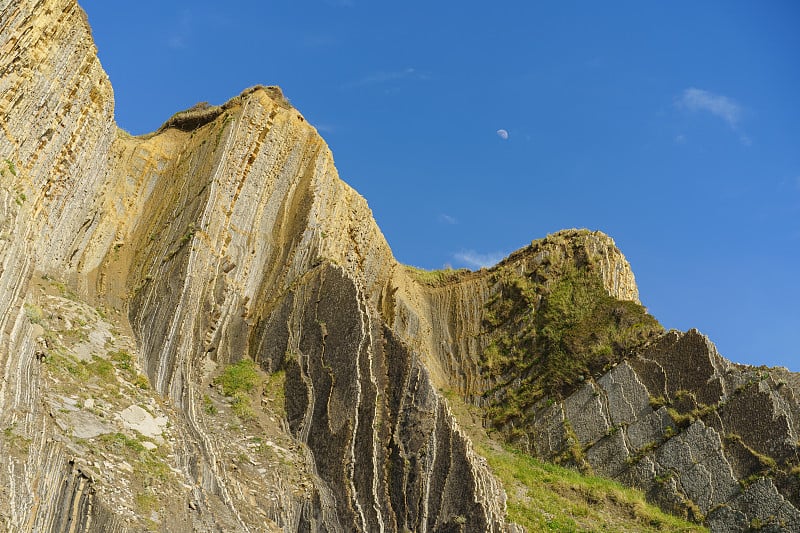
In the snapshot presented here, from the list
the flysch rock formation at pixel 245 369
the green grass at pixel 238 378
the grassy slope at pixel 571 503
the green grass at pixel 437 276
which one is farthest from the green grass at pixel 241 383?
the green grass at pixel 437 276

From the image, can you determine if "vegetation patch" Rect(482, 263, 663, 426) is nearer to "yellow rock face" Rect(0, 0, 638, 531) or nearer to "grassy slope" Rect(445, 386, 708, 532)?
"yellow rock face" Rect(0, 0, 638, 531)

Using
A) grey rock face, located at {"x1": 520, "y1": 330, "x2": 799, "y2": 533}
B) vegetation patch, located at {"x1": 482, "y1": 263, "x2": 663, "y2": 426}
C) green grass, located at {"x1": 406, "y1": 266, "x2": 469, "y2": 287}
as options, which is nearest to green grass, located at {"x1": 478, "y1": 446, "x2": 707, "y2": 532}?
grey rock face, located at {"x1": 520, "y1": 330, "x2": 799, "y2": 533}

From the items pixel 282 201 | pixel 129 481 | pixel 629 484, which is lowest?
pixel 129 481

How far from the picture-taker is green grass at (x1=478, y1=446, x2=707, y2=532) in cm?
2441

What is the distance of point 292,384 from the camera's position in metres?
26.5

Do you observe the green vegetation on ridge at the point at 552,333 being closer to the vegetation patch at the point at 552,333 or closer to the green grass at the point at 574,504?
the vegetation patch at the point at 552,333

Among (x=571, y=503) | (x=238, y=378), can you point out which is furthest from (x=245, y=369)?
(x=571, y=503)

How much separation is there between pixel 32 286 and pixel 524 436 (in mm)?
18813

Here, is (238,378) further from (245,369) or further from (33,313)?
(33,313)

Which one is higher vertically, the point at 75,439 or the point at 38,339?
the point at 38,339

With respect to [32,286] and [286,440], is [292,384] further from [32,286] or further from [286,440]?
[32,286]

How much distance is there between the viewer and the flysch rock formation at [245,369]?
19.3 m

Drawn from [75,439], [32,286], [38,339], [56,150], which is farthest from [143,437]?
[56,150]

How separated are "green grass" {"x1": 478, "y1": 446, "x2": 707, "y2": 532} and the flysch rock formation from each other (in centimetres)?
86
